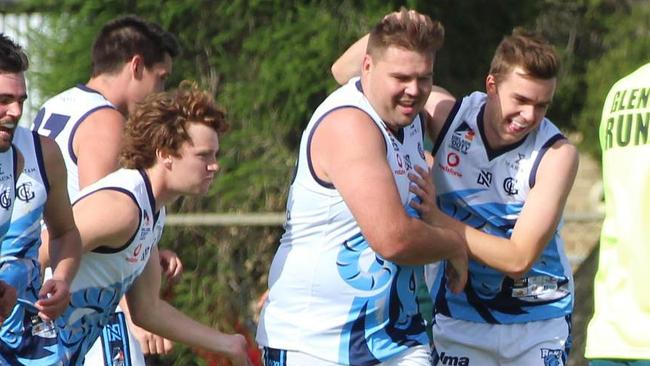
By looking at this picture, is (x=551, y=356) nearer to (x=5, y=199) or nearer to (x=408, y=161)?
(x=408, y=161)

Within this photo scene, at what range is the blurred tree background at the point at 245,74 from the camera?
9945mm

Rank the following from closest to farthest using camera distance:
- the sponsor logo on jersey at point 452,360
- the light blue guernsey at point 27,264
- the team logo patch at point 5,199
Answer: the team logo patch at point 5,199 < the light blue guernsey at point 27,264 < the sponsor logo on jersey at point 452,360

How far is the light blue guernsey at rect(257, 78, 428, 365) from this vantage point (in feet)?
17.6

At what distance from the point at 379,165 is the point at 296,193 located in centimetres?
44

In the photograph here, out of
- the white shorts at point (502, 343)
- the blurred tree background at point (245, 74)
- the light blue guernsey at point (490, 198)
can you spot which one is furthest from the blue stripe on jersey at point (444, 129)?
the blurred tree background at point (245, 74)

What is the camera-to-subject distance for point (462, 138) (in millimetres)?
6016

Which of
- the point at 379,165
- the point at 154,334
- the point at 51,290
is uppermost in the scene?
the point at 379,165

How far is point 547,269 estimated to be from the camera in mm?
6184

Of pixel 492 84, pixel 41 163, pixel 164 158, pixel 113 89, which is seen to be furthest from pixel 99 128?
pixel 492 84

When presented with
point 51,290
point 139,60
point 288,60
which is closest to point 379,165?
point 51,290

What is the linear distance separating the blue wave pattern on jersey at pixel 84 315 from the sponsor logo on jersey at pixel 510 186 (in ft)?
5.07

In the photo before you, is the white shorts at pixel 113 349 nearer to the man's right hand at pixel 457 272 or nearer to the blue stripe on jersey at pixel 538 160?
the man's right hand at pixel 457 272

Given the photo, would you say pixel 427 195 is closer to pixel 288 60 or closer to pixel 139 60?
pixel 139 60

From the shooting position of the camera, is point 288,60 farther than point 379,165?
Yes
